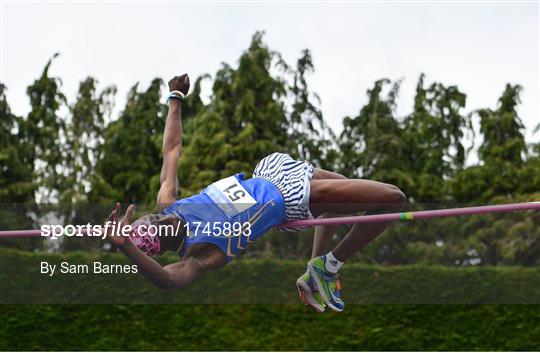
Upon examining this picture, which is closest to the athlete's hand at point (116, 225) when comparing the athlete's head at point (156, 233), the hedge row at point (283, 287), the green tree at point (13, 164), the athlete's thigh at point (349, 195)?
the athlete's head at point (156, 233)

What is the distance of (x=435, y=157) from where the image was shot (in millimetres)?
15281

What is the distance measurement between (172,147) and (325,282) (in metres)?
1.22

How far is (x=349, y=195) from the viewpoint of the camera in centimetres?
537

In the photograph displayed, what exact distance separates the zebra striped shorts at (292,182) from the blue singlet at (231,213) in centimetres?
4

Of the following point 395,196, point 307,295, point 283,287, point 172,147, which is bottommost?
point 283,287

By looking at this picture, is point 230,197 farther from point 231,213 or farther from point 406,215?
point 406,215

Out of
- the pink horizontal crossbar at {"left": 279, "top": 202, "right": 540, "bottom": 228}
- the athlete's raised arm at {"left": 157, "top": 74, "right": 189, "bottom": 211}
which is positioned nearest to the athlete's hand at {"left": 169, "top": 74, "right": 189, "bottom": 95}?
the athlete's raised arm at {"left": 157, "top": 74, "right": 189, "bottom": 211}

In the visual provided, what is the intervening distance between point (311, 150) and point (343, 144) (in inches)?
32.4

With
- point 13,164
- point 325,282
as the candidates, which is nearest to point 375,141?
point 13,164

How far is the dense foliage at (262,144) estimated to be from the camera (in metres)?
14.4

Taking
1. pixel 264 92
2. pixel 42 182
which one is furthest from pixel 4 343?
pixel 264 92

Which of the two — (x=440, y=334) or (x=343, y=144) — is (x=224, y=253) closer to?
(x=440, y=334)

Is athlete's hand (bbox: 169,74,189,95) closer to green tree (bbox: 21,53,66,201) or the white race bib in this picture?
the white race bib

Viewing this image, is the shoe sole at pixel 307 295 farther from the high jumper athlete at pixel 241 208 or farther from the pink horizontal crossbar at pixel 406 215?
the pink horizontal crossbar at pixel 406 215
